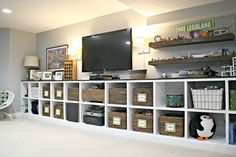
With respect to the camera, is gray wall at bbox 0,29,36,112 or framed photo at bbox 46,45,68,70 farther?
gray wall at bbox 0,29,36,112

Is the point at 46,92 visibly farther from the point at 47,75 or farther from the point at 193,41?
the point at 193,41

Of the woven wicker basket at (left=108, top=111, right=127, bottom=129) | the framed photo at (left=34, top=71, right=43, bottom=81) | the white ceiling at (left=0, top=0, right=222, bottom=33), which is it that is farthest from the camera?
the framed photo at (left=34, top=71, right=43, bottom=81)

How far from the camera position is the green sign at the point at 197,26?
295 cm

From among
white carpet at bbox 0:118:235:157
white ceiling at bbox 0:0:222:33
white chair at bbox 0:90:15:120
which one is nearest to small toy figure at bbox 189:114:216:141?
white carpet at bbox 0:118:235:157

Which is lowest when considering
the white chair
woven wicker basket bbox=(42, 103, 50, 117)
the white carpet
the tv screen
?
the white carpet

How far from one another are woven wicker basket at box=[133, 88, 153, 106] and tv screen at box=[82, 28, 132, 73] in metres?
0.61

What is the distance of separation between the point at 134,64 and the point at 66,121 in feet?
5.68

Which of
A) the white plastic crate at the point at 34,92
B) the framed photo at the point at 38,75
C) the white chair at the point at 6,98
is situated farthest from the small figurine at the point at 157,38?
the white chair at the point at 6,98

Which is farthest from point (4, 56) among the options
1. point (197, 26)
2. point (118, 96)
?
point (197, 26)

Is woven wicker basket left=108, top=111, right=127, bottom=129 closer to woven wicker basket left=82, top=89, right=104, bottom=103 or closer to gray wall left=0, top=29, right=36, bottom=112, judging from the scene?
woven wicker basket left=82, top=89, right=104, bottom=103

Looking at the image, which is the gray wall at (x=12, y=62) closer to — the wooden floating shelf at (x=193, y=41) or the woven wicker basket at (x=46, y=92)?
the woven wicker basket at (x=46, y=92)

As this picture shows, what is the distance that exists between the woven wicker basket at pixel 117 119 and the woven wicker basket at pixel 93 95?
0.33 metres

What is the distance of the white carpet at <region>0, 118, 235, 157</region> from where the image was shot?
7.75 feet

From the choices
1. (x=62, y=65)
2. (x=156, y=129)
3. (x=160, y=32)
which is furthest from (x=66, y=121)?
(x=160, y=32)
